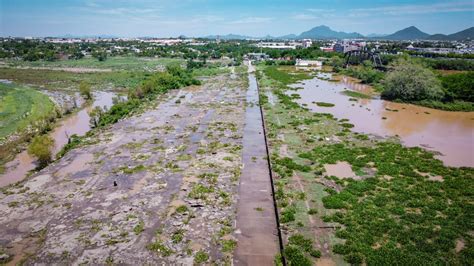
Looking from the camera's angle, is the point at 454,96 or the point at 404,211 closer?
the point at 404,211

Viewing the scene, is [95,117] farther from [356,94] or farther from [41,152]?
[356,94]

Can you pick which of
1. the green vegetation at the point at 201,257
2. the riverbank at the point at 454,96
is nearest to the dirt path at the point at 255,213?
the green vegetation at the point at 201,257

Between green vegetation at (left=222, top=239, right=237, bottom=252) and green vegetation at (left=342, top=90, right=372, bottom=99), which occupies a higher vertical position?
green vegetation at (left=342, top=90, right=372, bottom=99)

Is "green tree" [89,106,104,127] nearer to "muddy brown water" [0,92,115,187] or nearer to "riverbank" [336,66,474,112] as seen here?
"muddy brown water" [0,92,115,187]

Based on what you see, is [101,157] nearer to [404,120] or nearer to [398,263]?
[398,263]

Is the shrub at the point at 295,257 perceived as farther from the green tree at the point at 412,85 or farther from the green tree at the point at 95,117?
the green tree at the point at 412,85

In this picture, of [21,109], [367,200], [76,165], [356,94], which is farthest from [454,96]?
[21,109]

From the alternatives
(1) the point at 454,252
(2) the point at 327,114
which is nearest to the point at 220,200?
(1) the point at 454,252

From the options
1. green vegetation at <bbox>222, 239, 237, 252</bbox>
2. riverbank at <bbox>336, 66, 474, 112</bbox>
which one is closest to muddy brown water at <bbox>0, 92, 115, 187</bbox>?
green vegetation at <bbox>222, 239, 237, 252</bbox>
